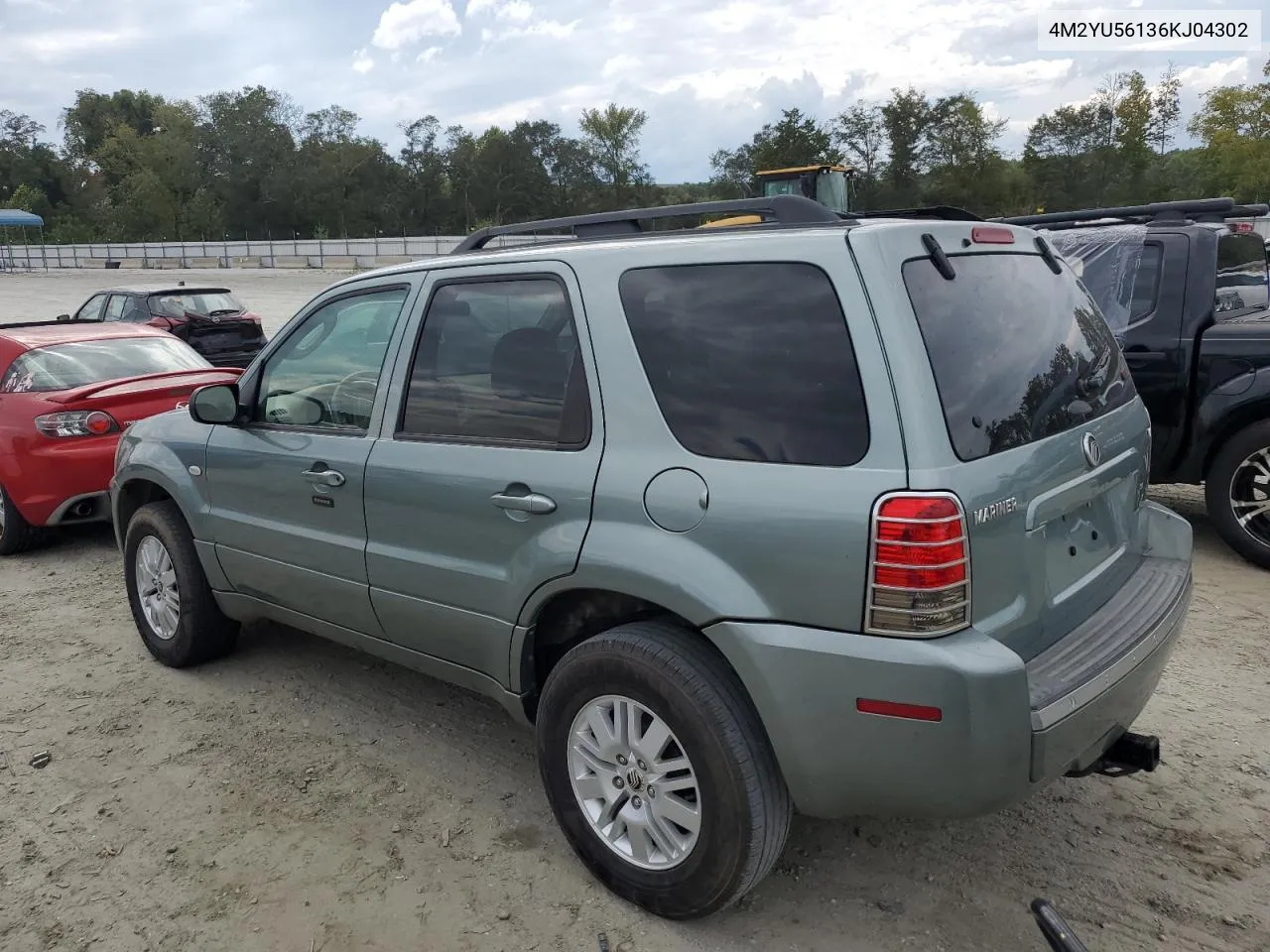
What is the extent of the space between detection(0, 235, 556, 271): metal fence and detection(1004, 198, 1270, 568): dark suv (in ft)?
128

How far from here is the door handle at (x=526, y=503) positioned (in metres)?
2.93

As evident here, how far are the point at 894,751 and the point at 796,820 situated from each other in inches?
44.3

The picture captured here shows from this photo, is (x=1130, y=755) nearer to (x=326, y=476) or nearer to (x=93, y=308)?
(x=326, y=476)

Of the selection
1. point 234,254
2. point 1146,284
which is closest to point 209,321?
point 1146,284

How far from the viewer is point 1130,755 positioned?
9.26 feet

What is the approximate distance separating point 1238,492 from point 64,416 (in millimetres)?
7297

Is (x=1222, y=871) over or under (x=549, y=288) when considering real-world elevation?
under

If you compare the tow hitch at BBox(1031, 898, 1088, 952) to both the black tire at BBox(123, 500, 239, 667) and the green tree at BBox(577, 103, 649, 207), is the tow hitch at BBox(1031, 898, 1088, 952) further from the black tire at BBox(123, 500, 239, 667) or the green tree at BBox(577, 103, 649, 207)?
the green tree at BBox(577, 103, 649, 207)

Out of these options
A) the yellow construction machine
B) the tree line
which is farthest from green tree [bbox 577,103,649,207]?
the yellow construction machine

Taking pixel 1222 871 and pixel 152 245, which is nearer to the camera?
pixel 1222 871

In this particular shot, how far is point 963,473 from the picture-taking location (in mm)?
2348

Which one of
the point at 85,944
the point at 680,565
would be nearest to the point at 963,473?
the point at 680,565

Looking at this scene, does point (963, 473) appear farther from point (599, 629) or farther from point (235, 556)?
point (235, 556)

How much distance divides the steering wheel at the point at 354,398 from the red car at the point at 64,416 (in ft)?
9.39
